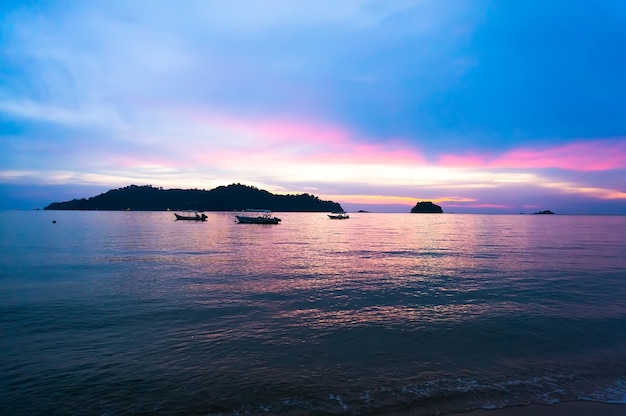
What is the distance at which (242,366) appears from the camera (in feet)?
36.4

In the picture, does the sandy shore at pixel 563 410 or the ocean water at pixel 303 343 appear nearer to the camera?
the sandy shore at pixel 563 410

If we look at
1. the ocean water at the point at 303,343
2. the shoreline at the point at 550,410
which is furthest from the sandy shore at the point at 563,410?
the ocean water at the point at 303,343

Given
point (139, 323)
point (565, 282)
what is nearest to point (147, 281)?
point (139, 323)

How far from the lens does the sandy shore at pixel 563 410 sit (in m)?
8.73

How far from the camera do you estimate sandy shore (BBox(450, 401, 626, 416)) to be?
344 inches

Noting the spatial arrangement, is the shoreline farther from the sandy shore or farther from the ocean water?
the ocean water

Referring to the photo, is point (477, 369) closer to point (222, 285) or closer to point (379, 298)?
point (379, 298)

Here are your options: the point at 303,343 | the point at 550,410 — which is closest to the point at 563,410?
the point at 550,410

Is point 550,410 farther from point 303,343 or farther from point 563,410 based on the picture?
point 303,343

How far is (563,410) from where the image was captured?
350 inches

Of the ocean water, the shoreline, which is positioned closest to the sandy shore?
the shoreline

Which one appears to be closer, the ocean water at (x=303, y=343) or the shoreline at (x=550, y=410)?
the shoreline at (x=550, y=410)

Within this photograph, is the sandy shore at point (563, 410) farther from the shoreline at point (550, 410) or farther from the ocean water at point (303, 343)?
the ocean water at point (303, 343)

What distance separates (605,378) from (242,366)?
10694 millimetres
